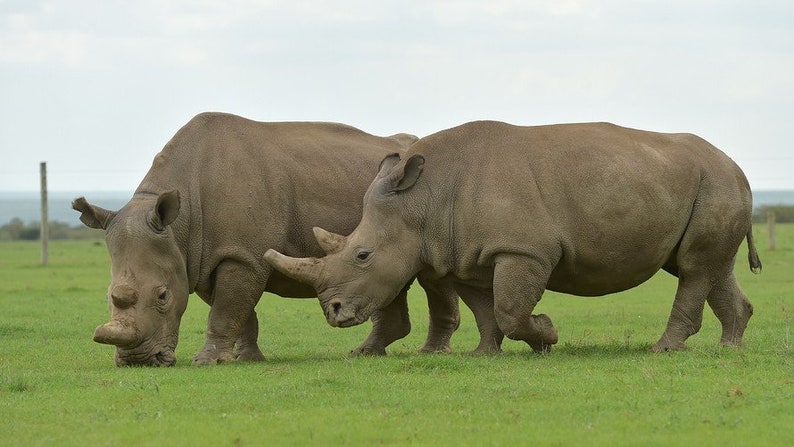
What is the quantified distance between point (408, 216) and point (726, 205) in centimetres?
295

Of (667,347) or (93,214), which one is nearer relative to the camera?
(93,214)

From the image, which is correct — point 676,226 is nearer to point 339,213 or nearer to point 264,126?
point 339,213

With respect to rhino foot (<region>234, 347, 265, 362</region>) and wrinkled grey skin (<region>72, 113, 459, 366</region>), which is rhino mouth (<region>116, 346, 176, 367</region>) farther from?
rhino foot (<region>234, 347, 265, 362</region>)

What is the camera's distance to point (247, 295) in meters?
13.2

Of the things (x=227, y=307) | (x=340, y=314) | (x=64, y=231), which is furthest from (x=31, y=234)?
(x=340, y=314)

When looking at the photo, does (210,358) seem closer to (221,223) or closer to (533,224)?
(221,223)

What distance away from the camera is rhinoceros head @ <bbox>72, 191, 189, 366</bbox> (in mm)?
12461

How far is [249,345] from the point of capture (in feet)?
46.5

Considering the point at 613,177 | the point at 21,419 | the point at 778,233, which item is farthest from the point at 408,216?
the point at 778,233

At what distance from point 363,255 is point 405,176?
32.3 inches

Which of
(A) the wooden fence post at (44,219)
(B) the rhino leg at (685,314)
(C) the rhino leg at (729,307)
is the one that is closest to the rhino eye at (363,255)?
(B) the rhino leg at (685,314)

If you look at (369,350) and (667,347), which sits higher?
(667,347)

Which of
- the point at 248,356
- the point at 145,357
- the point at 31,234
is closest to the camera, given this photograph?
the point at 145,357

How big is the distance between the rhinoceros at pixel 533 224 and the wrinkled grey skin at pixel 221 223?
54 cm
